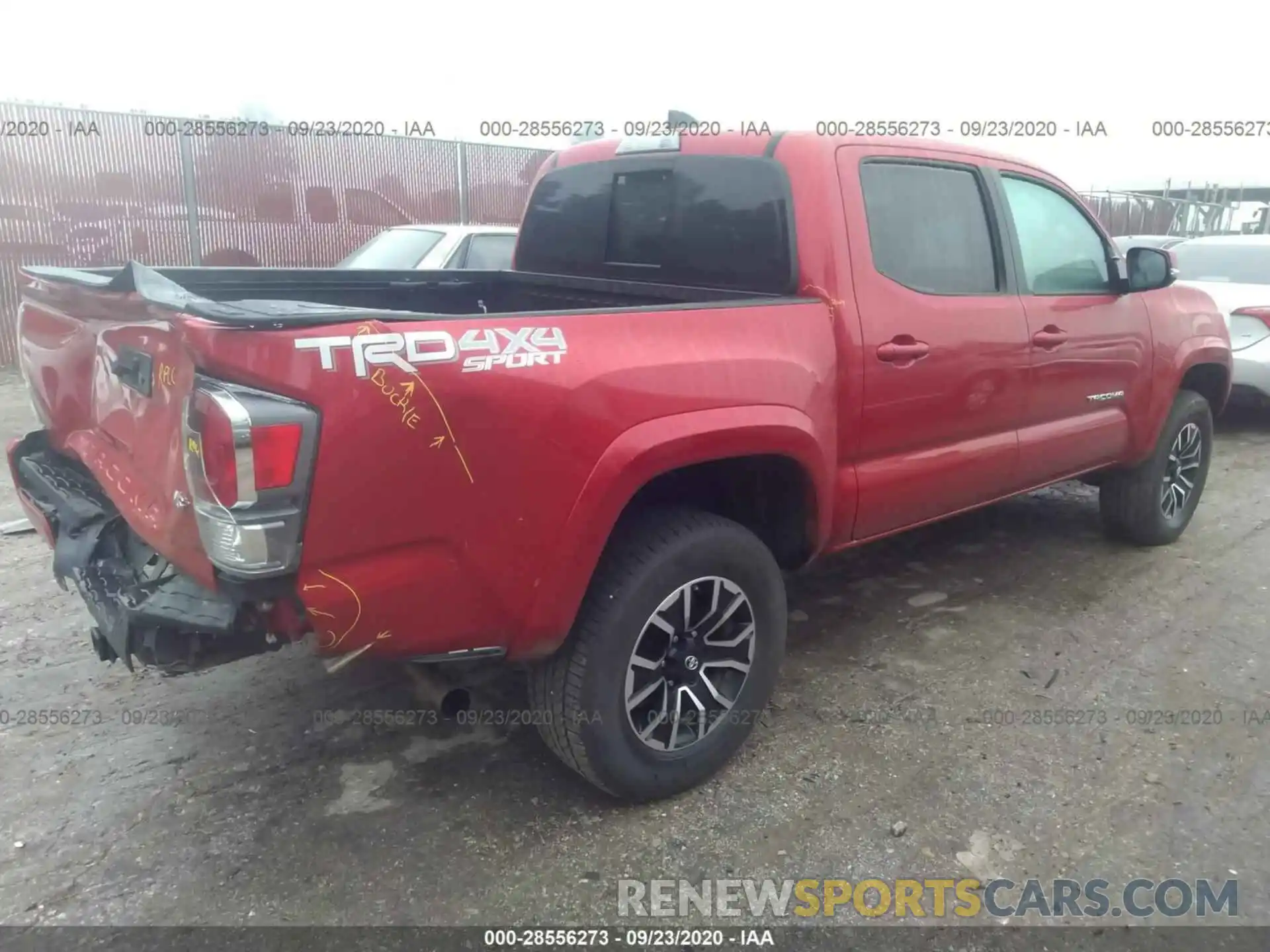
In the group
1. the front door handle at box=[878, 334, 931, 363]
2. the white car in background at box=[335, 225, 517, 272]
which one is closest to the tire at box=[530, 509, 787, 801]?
the front door handle at box=[878, 334, 931, 363]

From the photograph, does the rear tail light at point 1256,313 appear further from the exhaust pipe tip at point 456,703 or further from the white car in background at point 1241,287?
the exhaust pipe tip at point 456,703

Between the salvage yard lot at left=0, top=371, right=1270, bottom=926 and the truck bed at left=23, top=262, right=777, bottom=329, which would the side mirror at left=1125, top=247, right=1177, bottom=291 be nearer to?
the salvage yard lot at left=0, top=371, right=1270, bottom=926

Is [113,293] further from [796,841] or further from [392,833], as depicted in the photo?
[796,841]

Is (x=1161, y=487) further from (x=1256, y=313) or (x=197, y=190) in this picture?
(x=197, y=190)

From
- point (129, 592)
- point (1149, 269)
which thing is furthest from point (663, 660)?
point (1149, 269)

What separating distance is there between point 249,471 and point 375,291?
2103 millimetres

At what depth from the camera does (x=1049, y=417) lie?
395 centimetres

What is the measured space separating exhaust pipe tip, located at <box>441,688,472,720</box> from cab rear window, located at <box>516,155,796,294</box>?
64.7 inches

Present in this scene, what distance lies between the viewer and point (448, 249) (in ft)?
24.1

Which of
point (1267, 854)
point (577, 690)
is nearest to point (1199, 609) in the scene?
point (1267, 854)

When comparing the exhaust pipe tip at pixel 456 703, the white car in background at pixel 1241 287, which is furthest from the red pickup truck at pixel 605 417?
the white car in background at pixel 1241 287

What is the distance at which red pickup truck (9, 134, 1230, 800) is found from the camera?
205cm

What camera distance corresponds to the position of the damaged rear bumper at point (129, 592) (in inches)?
85.0

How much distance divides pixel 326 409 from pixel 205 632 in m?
0.63
